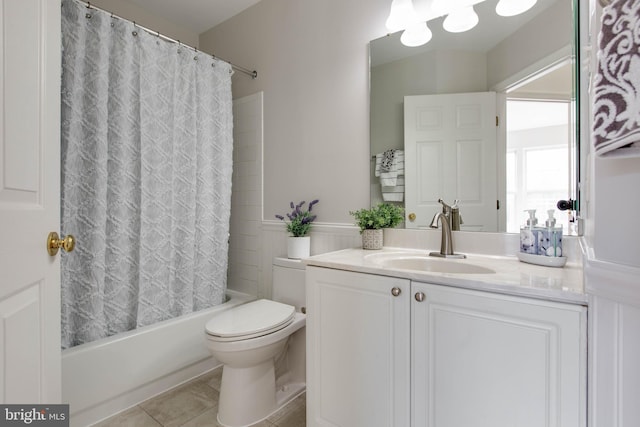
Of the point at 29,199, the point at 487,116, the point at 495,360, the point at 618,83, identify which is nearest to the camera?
the point at 618,83

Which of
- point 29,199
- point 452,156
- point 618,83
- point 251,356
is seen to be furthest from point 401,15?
point 251,356

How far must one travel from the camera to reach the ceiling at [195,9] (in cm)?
230

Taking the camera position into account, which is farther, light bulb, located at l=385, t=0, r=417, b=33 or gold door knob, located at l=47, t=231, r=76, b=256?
light bulb, located at l=385, t=0, r=417, b=33

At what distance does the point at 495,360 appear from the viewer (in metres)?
0.91

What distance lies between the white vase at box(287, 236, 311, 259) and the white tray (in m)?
1.12

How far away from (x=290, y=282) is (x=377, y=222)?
0.65m

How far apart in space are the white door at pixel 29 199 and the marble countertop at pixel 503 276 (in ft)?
2.77

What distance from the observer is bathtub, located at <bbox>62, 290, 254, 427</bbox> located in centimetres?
143

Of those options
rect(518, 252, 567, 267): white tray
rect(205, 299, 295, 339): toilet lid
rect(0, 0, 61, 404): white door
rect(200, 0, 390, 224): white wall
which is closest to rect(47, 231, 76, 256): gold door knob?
rect(0, 0, 61, 404): white door

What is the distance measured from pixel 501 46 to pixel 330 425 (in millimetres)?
1784

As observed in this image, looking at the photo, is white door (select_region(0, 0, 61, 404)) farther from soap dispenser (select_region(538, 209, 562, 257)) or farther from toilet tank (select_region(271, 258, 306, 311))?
soap dispenser (select_region(538, 209, 562, 257))

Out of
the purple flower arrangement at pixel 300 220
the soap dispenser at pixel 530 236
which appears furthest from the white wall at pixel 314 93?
the soap dispenser at pixel 530 236

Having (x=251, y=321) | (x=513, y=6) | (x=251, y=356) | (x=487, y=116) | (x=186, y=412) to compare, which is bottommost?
(x=186, y=412)

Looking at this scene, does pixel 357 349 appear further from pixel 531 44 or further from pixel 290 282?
pixel 531 44
